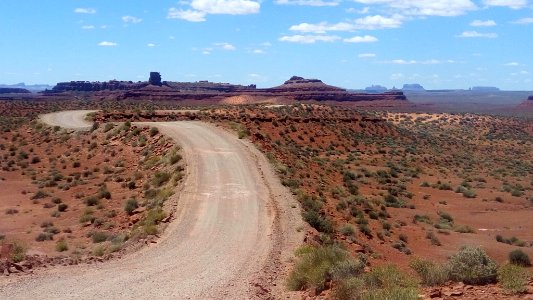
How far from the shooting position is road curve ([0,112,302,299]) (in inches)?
525

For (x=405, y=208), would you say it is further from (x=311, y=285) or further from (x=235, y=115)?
(x=235, y=115)

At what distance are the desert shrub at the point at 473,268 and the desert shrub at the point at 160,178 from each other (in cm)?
1790

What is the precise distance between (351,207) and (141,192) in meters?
10.8

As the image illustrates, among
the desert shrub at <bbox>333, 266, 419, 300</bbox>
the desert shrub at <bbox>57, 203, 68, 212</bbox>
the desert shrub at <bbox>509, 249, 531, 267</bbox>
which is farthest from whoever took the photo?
the desert shrub at <bbox>57, 203, 68, 212</bbox>

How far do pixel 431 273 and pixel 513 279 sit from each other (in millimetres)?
2522

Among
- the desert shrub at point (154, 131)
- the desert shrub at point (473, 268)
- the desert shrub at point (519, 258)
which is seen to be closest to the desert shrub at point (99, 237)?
the desert shrub at point (473, 268)

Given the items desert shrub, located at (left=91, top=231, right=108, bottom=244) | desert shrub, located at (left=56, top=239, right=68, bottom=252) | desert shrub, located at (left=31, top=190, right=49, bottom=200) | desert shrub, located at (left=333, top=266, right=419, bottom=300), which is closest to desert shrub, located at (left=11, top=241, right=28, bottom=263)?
desert shrub, located at (left=56, top=239, right=68, bottom=252)

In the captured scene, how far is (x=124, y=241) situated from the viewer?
62.8 ft

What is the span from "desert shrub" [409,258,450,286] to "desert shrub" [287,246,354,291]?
2.01 meters

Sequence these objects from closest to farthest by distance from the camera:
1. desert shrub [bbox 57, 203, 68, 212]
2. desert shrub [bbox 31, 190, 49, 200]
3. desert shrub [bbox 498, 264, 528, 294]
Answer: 1. desert shrub [bbox 498, 264, 528, 294]
2. desert shrub [bbox 57, 203, 68, 212]
3. desert shrub [bbox 31, 190, 49, 200]

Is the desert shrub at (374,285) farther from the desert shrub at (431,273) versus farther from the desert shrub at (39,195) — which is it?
the desert shrub at (39,195)

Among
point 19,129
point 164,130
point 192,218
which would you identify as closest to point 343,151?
point 164,130

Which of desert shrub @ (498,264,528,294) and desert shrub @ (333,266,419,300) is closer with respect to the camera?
desert shrub @ (498,264,528,294)

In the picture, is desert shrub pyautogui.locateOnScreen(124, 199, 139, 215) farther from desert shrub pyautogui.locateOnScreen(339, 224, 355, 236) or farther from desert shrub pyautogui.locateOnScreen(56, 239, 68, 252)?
desert shrub pyautogui.locateOnScreen(339, 224, 355, 236)
